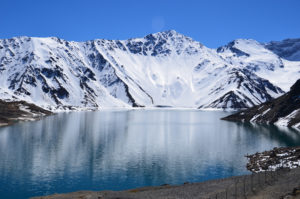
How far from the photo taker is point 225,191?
4572 cm

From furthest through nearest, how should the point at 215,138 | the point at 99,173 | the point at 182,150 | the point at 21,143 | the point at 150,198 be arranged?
1. the point at 215,138
2. the point at 21,143
3. the point at 182,150
4. the point at 99,173
5. the point at 150,198

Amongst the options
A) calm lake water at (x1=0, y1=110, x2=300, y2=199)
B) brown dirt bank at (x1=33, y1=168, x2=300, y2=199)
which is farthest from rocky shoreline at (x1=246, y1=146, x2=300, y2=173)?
brown dirt bank at (x1=33, y1=168, x2=300, y2=199)

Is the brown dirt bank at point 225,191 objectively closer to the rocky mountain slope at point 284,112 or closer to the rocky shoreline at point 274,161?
the rocky shoreline at point 274,161

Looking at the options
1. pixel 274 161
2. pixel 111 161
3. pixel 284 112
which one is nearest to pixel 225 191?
pixel 274 161

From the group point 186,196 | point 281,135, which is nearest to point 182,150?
point 186,196

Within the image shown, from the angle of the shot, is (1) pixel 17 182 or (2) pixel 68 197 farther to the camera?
(1) pixel 17 182

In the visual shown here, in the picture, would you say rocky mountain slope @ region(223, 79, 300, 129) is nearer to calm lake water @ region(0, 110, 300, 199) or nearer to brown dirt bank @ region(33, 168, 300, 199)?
calm lake water @ region(0, 110, 300, 199)

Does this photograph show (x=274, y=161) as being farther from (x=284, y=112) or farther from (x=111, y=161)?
(x=284, y=112)

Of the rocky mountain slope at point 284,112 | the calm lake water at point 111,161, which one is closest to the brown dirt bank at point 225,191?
the calm lake water at point 111,161

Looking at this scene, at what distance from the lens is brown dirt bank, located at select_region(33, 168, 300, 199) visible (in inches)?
1654

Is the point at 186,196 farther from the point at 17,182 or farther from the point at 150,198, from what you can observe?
the point at 17,182

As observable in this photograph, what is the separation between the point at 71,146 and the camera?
94.5 metres

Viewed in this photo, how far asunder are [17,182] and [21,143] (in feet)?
155

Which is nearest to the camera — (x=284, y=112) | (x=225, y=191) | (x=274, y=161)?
(x=225, y=191)
